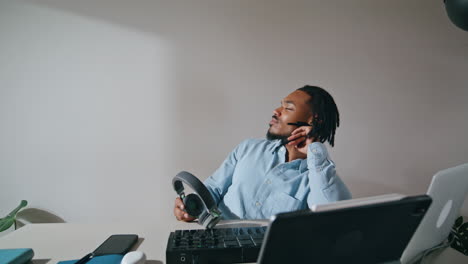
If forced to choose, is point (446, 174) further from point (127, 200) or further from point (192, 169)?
point (127, 200)

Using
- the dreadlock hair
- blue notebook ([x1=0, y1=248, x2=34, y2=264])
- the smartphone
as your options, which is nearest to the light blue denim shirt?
the dreadlock hair

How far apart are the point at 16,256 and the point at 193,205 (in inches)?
21.4

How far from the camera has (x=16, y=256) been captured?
715 millimetres

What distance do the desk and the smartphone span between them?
0.13ft

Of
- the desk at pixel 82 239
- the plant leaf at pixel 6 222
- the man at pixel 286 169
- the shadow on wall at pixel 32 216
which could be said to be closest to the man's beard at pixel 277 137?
the man at pixel 286 169

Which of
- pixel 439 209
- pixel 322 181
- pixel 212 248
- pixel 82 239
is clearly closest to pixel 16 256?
pixel 82 239

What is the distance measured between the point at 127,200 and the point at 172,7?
4.18 feet

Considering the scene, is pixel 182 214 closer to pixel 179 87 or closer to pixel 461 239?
pixel 179 87

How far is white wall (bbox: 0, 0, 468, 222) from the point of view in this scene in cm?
164

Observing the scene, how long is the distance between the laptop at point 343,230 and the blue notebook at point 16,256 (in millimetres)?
675

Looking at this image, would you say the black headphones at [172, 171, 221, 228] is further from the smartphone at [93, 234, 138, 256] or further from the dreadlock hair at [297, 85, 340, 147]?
the dreadlock hair at [297, 85, 340, 147]

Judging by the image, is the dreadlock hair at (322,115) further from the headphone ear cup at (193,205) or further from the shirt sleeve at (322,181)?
the headphone ear cup at (193,205)

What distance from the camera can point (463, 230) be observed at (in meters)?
1.71

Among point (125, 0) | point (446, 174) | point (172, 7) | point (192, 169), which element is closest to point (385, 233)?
point (446, 174)
